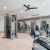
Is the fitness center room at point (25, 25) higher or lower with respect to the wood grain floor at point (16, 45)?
higher

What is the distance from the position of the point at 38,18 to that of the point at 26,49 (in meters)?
9.14

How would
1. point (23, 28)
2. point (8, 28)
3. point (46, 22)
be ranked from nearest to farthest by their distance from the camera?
1. point (8, 28)
2. point (46, 22)
3. point (23, 28)

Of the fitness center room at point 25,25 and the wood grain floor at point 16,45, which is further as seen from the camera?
the wood grain floor at point 16,45

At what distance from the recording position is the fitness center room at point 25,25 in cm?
472

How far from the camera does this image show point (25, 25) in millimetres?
16609

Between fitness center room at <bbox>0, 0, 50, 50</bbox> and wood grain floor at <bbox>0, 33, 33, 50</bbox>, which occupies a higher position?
fitness center room at <bbox>0, 0, 50, 50</bbox>

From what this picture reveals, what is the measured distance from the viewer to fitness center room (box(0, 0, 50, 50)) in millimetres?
4716

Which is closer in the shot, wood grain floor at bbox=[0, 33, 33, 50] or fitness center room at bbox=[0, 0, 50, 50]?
fitness center room at bbox=[0, 0, 50, 50]

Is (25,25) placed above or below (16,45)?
above

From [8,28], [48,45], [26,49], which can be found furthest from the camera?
[8,28]

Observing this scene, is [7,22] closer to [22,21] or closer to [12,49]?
[12,49]

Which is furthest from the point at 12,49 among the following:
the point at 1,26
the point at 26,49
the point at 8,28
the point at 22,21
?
the point at 22,21

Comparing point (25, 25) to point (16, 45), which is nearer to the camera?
point (16, 45)

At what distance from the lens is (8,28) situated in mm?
8898
